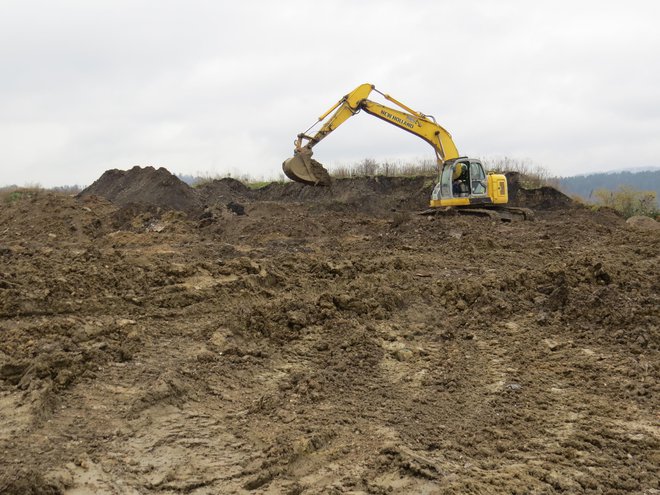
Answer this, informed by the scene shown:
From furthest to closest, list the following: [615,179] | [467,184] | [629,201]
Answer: [615,179] → [629,201] → [467,184]

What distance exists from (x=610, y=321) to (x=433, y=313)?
178cm

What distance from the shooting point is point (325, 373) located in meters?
4.91

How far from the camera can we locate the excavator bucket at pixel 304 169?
14.5 m

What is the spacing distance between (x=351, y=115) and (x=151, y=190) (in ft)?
23.2

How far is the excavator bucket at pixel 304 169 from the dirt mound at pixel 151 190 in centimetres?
366

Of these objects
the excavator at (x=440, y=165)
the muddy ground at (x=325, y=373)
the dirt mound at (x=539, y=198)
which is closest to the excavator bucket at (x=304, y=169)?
the excavator at (x=440, y=165)

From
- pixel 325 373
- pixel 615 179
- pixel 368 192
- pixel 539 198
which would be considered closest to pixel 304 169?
pixel 368 192

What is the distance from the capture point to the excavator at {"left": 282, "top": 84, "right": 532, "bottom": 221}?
14.7m

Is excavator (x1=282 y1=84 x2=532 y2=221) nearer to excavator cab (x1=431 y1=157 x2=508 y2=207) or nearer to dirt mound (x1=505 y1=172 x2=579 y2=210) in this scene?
excavator cab (x1=431 y1=157 x2=508 y2=207)

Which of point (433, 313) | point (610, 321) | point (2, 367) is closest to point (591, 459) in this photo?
point (610, 321)

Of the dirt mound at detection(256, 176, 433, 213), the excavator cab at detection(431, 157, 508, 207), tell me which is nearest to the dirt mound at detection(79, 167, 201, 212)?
the dirt mound at detection(256, 176, 433, 213)

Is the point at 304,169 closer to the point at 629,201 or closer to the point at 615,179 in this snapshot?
the point at 629,201

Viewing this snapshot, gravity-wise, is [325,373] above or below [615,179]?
below

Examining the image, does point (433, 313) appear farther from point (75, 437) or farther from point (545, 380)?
point (75, 437)
